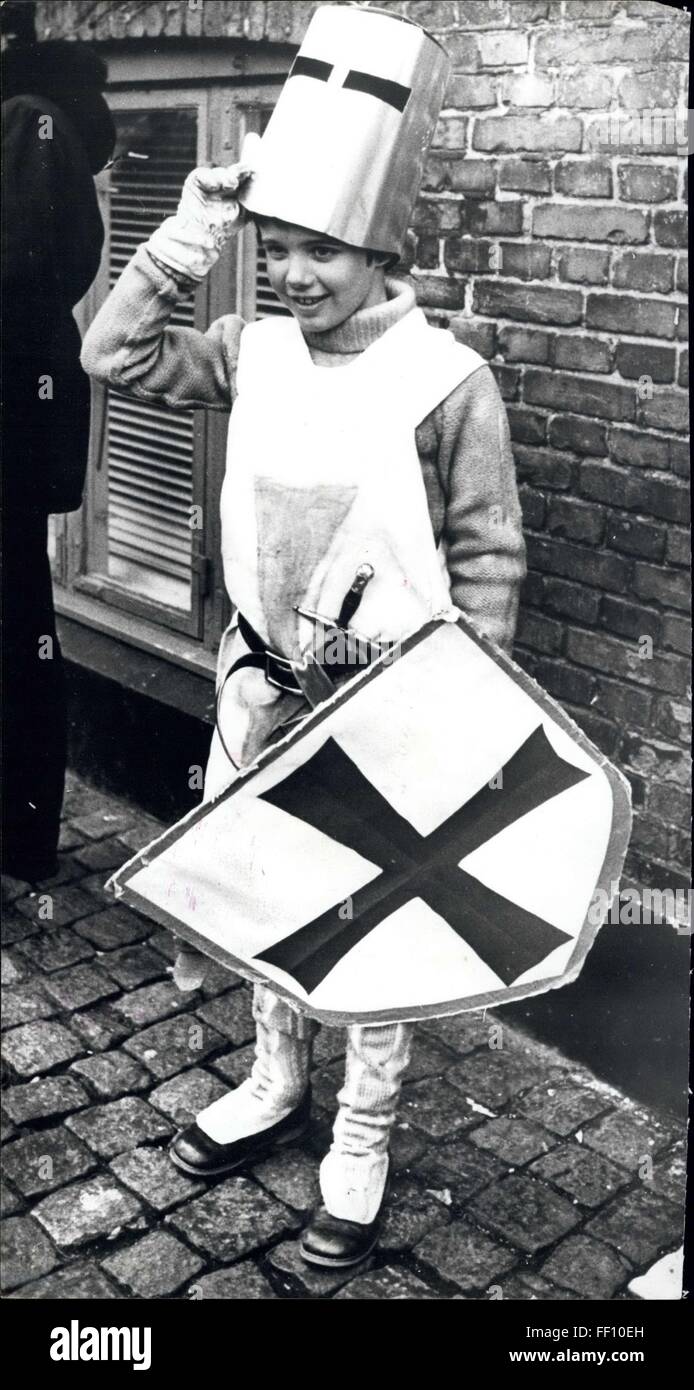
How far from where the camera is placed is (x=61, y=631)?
3967mm

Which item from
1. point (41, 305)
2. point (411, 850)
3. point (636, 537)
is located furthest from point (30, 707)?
point (636, 537)

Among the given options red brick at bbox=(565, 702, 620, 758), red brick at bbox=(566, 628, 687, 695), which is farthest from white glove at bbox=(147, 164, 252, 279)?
red brick at bbox=(565, 702, 620, 758)

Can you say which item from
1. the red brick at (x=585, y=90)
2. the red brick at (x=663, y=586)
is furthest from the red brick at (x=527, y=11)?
the red brick at (x=663, y=586)

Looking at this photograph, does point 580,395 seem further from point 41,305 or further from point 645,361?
point 41,305

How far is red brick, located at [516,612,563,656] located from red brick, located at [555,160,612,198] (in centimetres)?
81

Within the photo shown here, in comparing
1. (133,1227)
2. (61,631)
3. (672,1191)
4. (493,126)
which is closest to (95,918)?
(61,631)

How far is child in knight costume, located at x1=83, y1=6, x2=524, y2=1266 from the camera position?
7.80 feet

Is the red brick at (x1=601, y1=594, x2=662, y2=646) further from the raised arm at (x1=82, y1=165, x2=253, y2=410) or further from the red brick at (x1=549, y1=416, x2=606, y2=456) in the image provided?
the raised arm at (x1=82, y1=165, x2=253, y2=410)

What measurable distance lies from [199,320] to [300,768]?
1698 millimetres

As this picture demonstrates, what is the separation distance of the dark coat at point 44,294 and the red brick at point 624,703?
4.39 ft

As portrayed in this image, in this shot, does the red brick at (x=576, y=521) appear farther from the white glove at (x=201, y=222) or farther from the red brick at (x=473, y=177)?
the white glove at (x=201, y=222)

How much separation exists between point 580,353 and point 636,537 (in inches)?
15.2

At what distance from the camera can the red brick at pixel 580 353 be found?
2.90 meters
